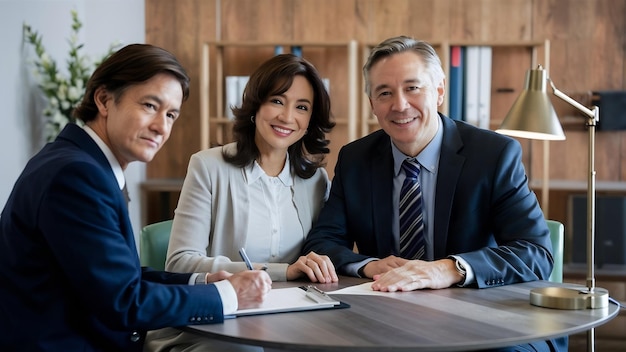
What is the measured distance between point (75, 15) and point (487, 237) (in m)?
2.91

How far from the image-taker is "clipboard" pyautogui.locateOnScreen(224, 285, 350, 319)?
169 centimetres

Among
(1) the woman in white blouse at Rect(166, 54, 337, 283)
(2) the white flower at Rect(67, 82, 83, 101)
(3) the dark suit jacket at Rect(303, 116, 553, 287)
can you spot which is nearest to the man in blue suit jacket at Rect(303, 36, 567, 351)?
(3) the dark suit jacket at Rect(303, 116, 553, 287)

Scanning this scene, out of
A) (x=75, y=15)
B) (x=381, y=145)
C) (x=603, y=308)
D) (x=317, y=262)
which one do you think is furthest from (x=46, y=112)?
(x=603, y=308)

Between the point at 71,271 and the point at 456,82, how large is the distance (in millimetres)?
3410

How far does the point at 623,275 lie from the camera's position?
430 cm

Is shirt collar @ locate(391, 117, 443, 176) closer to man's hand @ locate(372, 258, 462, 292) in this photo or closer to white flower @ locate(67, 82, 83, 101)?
man's hand @ locate(372, 258, 462, 292)

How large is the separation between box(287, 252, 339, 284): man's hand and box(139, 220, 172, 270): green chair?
22.2 inches

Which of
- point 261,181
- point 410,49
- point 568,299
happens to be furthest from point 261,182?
point 568,299

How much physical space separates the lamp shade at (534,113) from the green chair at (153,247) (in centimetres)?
124

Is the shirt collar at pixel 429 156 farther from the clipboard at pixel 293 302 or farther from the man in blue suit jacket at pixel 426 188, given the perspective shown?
the clipboard at pixel 293 302

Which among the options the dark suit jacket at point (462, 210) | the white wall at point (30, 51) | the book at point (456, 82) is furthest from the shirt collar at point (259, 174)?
the book at point (456, 82)

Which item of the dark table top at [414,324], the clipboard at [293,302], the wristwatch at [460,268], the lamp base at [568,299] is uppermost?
the wristwatch at [460,268]

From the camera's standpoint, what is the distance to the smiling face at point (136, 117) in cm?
175

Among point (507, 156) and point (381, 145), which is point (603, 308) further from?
point (381, 145)
